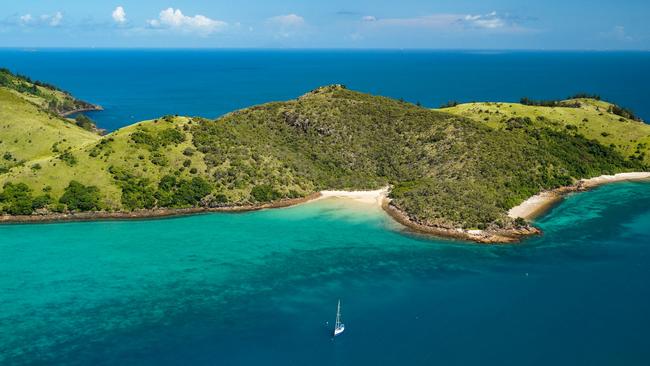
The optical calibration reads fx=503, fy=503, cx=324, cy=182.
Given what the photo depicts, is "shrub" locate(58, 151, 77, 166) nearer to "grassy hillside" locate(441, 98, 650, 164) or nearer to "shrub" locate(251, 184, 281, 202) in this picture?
"shrub" locate(251, 184, 281, 202)

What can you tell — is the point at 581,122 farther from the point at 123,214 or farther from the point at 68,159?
the point at 68,159

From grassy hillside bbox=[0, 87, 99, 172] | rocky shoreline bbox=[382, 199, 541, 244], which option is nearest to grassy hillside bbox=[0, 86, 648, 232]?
rocky shoreline bbox=[382, 199, 541, 244]

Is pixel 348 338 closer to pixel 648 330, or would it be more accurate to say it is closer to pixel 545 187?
pixel 648 330

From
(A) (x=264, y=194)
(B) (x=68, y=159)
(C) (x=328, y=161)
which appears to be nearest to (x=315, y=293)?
(A) (x=264, y=194)

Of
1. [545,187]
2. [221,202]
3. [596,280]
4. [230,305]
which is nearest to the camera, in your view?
[230,305]

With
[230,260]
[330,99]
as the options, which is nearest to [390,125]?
[330,99]

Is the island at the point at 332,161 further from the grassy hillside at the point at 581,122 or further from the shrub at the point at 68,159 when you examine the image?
the grassy hillside at the point at 581,122

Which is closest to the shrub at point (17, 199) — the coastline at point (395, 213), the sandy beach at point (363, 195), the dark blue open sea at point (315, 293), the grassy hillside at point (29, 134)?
the coastline at point (395, 213)
